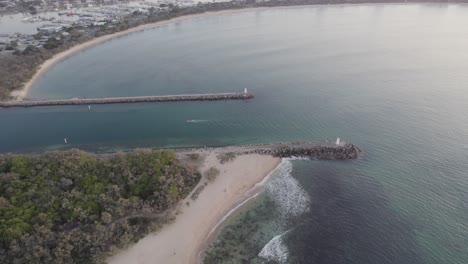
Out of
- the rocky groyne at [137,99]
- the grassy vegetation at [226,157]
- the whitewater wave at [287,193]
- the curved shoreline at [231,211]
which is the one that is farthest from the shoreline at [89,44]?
the whitewater wave at [287,193]

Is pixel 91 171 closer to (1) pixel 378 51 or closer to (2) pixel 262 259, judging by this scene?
(2) pixel 262 259

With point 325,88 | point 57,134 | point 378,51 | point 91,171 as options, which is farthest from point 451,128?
point 57,134

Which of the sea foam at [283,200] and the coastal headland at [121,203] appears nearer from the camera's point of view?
the coastal headland at [121,203]


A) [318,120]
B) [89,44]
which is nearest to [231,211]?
[318,120]

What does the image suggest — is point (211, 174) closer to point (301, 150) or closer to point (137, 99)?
point (301, 150)

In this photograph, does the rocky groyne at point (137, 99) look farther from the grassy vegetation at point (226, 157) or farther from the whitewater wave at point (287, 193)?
the whitewater wave at point (287, 193)
